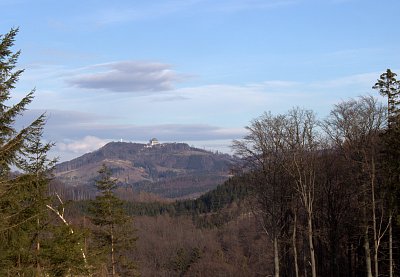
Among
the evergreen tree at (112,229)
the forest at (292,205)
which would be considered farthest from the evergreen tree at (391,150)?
the evergreen tree at (112,229)

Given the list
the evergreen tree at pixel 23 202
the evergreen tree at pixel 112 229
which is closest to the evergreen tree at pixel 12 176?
the evergreen tree at pixel 23 202

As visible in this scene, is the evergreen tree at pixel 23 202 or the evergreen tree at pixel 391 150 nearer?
the evergreen tree at pixel 23 202

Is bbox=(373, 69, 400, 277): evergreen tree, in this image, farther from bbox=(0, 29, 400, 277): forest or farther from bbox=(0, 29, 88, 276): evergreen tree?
bbox=(0, 29, 88, 276): evergreen tree

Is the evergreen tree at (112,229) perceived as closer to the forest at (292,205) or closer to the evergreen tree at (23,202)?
the forest at (292,205)

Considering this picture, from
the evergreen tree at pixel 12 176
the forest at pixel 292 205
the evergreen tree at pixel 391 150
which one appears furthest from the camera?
the evergreen tree at pixel 391 150

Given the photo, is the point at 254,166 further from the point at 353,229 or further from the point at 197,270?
the point at 197,270

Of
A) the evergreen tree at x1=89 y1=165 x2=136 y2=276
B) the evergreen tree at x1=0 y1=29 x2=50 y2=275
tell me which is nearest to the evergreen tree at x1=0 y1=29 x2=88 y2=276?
the evergreen tree at x1=0 y1=29 x2=50 y2=275

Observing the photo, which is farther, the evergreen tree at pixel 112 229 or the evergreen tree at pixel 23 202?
the evergreen tree at pixel 112 229

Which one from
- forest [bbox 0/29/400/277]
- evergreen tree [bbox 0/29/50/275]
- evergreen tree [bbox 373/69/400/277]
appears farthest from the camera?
evergreen tree [bbox 373/69/400/277]

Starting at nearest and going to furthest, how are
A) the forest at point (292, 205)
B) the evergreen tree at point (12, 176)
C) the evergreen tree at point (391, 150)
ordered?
the evergreen tree at point (12, 176) → the forest at point (292, 205) → the evergreen tree at point (391, 150)

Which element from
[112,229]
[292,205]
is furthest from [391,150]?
[112,229]

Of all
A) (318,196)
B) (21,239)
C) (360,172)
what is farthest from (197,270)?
(21,239)

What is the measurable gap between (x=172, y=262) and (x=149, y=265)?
8.30 metres

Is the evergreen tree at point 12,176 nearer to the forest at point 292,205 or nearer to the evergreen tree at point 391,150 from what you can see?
the forest at point 292,205
